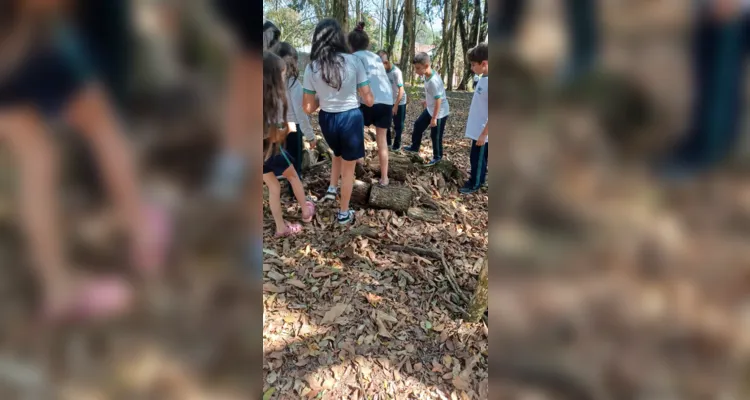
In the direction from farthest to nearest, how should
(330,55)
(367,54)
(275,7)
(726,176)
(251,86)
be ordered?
(275,7), (367,54), (330,55), (251,86), (726,176)

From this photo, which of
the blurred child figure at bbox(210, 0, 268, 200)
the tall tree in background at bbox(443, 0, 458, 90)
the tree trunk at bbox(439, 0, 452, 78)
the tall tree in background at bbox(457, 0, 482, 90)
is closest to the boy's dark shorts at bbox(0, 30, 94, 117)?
the blurred child figure at bbox(210, 0, 268, 200)

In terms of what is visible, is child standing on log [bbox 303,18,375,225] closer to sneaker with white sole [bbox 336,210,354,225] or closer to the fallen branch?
sneaker with white sole [bbox 336,210,354,225]

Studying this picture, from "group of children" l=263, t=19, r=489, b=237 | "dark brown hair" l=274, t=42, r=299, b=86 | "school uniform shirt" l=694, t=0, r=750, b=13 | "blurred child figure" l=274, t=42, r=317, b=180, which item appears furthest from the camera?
"group of children" l=263, t=19, r=489, b=237

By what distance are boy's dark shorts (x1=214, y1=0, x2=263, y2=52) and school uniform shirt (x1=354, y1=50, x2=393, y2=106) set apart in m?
3.06

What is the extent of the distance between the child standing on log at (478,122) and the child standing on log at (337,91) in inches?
40.8

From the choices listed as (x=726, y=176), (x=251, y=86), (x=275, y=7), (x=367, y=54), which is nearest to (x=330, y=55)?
(x=367, y=54)

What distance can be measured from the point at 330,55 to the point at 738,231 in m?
3.15

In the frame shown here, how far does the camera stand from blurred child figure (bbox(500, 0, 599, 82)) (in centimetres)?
73

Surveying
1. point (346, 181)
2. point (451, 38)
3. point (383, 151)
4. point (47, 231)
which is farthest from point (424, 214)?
point (451, 38)

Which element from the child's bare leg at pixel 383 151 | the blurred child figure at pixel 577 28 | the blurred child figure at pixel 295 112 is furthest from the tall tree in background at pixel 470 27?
the blurred child figure at pixel 577 28

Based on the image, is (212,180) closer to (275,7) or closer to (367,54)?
(367,54)

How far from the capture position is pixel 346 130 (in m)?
3.80

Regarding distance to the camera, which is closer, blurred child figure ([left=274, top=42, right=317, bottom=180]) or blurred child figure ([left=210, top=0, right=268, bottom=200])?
blurred child figure ([left=210, top=0, right=268, bottom=200])

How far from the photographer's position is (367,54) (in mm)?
3979
